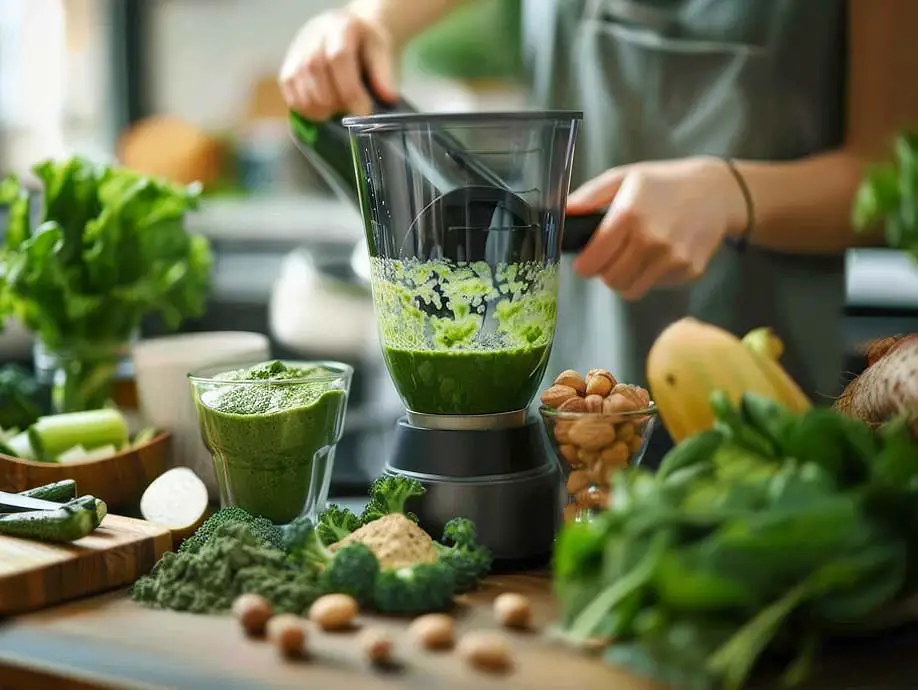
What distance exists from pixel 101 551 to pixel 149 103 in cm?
273

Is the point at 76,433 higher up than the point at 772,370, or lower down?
lower down

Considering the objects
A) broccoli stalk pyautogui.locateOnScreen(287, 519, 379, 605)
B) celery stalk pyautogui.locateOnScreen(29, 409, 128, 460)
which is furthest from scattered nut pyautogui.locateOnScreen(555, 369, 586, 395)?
celery stalk pyautogui.locateOnScreen(29, 409, 128, 460)

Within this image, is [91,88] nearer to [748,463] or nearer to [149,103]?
[149,103]

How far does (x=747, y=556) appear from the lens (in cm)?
65

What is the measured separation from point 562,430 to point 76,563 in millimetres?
388

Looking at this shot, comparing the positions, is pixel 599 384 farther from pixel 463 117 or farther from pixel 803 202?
pixel 803 202

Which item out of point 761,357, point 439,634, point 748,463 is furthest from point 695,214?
point 439,634

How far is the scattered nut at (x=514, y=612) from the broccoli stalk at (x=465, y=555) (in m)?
0.06

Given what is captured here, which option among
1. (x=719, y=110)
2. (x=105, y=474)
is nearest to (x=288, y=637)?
(x=105, y=474)

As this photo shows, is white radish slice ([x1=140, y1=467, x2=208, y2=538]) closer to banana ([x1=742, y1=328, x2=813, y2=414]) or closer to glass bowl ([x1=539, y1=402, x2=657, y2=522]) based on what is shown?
glass bowl ([x1=539, y1=402, x2=657, y2=522])

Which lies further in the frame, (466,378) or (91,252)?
(91,252)

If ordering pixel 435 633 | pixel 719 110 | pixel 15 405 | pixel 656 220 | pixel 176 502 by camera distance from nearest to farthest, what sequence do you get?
pixel 435 633 → pixel 176 502 → pixel 656 220 → pixel 15 405 → pixel 719 110

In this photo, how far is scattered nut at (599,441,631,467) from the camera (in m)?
0.92

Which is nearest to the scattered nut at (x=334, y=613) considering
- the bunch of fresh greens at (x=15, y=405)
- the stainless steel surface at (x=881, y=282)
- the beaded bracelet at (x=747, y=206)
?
the bunch of fresh greens at (x=15, y=405)
